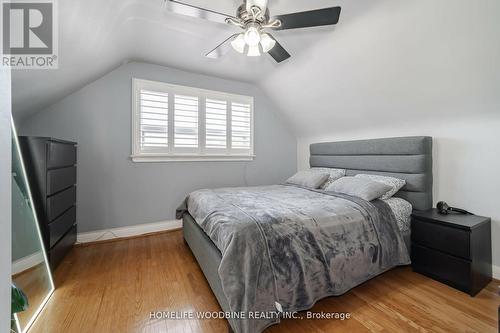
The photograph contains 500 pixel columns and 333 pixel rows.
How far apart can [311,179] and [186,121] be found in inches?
84.6

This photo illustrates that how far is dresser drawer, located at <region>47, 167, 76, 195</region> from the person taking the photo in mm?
1882

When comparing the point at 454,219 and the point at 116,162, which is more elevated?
the point at 116,162

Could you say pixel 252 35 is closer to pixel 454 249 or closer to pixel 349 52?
pixel 349 52

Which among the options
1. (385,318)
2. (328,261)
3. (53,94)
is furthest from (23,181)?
(385,318)

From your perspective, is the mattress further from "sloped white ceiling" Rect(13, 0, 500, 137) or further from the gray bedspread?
"sloped white ceiling" Rect(13, 0, 500, 137)

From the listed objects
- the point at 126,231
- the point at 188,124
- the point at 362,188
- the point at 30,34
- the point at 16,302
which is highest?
the point at 30,34

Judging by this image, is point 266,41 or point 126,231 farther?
point 126,231

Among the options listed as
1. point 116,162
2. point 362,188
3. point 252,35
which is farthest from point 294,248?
point 116,162

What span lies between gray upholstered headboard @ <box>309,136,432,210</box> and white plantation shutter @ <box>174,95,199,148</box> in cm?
237

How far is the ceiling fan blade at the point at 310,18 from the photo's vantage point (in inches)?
57.2

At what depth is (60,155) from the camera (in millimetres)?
2086

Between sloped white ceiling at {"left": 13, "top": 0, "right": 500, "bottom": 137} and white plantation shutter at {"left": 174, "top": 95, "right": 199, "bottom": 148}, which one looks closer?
sloped white ceiling at {"left": 13, "top": 0, "right": 500, "bottom": 137}

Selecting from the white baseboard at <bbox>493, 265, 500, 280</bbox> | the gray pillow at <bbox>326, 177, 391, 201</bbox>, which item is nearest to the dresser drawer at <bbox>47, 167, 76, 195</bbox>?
the gray pillow at <bbox>326, 177, 391, 201</bbox>

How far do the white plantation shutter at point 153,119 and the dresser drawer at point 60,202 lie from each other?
102 cm
